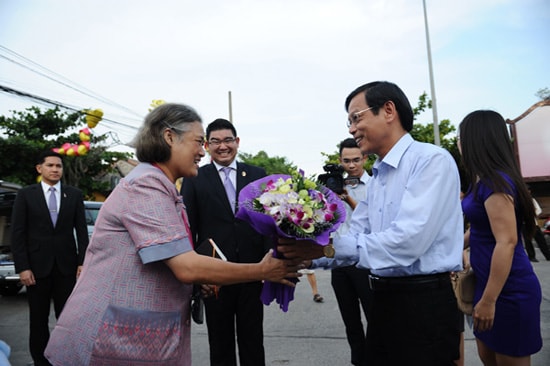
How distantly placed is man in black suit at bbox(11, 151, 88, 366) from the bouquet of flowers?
3.27 metres

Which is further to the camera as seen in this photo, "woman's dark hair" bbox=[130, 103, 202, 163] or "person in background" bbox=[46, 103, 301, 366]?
"woman's dark hair" bbox=[130, 103, 202, 163]

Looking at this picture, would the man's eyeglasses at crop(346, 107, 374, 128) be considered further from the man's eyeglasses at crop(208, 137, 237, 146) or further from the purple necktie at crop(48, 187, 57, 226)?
the purple necktie at crop(48, 187, 57, 226)

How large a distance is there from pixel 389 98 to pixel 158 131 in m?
1.19

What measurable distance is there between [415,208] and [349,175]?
2845 mm

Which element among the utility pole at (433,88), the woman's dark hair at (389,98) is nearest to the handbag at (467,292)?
the woman's dark hair at (389,98)

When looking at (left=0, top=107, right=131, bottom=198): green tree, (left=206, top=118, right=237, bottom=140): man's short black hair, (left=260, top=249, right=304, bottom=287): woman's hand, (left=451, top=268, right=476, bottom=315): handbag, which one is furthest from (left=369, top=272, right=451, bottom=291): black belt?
(left=0, top=107, right=131, bottom=198): green tree

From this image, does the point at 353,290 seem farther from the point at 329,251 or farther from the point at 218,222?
the point at 329,251

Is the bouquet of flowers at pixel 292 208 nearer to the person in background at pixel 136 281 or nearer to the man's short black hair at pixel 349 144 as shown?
the person in background at pixel 136 281

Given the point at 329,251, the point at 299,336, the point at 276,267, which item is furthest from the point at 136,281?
the point at 299,336

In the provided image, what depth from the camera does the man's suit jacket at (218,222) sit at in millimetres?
3648

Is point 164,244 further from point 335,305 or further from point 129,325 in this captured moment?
point 335,305

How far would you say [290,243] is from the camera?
6.67ft

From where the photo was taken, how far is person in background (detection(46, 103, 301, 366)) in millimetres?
1856

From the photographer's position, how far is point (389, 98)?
231 centimetres
